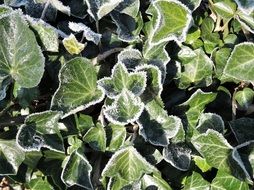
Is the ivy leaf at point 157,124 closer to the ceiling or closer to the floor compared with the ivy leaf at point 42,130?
closer to the floor

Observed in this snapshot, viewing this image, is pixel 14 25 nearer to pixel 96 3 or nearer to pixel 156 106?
pixel 96 3

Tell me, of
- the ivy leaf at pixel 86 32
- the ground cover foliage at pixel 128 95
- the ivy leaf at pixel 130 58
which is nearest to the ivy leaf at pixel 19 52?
the ground cover foliage at pixel 128 95

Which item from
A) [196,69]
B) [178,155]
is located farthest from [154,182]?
[196,69]

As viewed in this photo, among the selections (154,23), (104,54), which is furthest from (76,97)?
(154,23)

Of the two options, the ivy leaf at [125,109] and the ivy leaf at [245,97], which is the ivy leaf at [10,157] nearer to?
the ivy leaf at [125,109]

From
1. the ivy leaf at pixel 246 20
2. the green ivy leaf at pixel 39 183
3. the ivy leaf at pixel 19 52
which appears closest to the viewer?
the ivy leaf at pixel 19 52

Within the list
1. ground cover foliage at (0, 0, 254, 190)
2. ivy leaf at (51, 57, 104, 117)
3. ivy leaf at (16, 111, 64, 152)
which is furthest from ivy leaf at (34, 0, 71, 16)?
ivy leaf at (16, 111, 64, 152)
